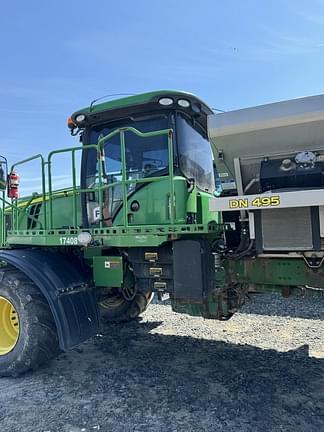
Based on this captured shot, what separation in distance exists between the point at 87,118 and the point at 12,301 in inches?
84.1

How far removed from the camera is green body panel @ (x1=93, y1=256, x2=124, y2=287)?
4152 mm

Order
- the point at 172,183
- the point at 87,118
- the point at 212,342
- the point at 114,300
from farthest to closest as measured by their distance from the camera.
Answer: the point at 114,300, the point at 212,342, the point at 87,118, the point at 172,183

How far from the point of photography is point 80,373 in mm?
4129

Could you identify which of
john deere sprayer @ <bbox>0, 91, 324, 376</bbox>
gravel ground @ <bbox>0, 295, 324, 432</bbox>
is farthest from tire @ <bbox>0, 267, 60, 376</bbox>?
gravel ground @ <bbox>0, 295, 324, 432</bbox>

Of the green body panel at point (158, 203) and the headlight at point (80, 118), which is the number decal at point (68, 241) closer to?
the green body panel at point (158, 203)

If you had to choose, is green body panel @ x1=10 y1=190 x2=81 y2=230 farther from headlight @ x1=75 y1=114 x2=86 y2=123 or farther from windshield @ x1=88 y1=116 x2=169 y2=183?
headlight @ x1=75 y1=114 x2=86 y2=123

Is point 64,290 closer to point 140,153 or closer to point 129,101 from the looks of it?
point 140,153

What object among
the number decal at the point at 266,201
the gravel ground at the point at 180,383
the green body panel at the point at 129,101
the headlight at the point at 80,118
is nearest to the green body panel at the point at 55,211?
the headlight at the point at 80,118

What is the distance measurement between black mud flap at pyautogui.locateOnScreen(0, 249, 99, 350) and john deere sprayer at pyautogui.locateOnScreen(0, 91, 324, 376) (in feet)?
0.05

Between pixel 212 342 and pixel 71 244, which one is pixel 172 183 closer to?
pixel 71 244

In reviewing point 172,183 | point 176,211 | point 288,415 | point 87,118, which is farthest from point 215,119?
point 288,415

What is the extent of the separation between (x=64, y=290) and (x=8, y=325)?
107cm

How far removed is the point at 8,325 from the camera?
4559 millimetres

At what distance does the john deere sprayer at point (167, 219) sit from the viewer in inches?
130
